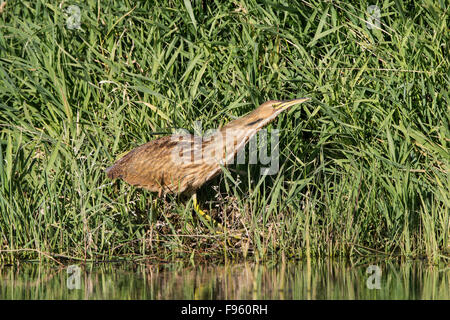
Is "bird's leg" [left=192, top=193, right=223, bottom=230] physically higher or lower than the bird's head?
lower

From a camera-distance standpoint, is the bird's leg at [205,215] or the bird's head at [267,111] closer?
the bird's leg at [205,215]

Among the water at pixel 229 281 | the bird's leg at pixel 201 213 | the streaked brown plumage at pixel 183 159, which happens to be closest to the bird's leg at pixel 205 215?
the bird's leg at pixel 201 213

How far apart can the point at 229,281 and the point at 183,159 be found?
5.03ft

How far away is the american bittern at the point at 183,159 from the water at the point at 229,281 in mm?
894

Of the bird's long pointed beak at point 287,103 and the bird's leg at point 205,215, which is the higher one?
the bird's long pointed beak at point 287,103

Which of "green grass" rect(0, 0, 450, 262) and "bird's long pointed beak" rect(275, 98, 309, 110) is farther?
"bird's long pointed beak" rect(275, 98, 309, 110)

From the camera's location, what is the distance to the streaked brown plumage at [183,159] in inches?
226

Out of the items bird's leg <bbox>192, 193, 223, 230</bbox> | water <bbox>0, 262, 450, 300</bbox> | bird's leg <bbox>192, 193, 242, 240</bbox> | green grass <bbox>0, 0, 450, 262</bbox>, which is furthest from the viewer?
bird's leg <bbox>192, 193, 223, 230</bbox>

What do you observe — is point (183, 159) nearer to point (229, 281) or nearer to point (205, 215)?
point (205, 215)

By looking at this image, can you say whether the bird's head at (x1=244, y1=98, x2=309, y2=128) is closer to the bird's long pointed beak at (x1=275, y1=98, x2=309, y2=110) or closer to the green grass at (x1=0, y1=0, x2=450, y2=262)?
the bird's long pointed beak at (x1=275, y1=98, x2=309, y2=110)

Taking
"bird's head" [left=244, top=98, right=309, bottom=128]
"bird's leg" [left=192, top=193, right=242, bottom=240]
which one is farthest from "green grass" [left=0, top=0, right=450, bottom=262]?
"bird's head" [left=244, top=98, right=309, bottom=128]

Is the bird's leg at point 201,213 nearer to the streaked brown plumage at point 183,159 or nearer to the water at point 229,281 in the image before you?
the streaked brown plumage at point 183,159

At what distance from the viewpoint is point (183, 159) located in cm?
582

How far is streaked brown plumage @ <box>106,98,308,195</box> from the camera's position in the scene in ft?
18.8
